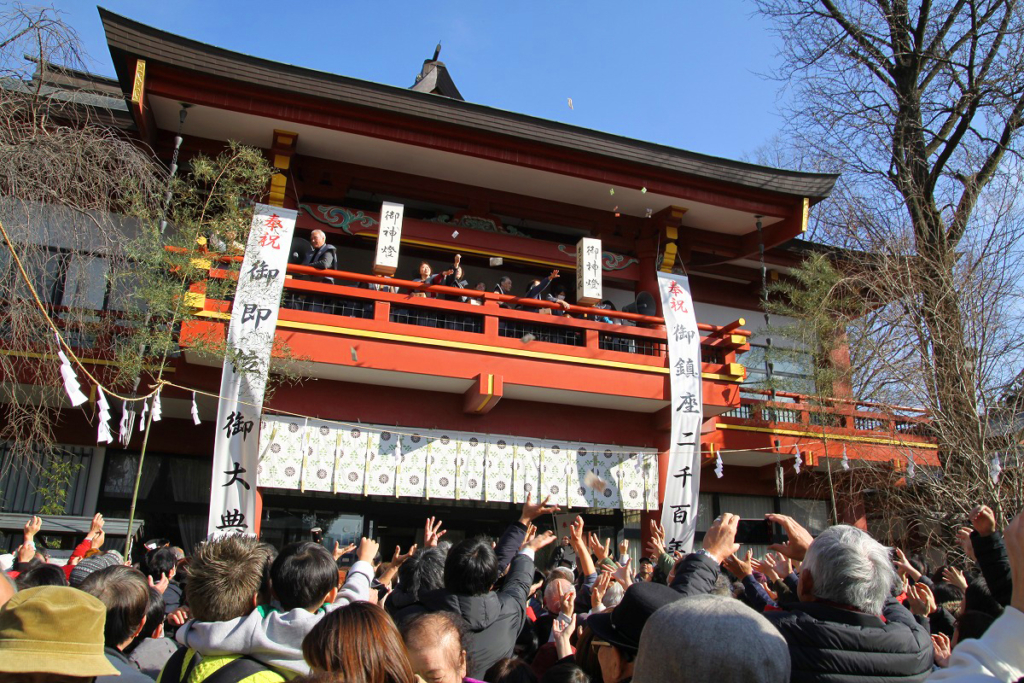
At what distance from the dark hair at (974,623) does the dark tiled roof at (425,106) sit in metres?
9.29

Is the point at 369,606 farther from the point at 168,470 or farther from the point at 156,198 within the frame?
the point at 168,470

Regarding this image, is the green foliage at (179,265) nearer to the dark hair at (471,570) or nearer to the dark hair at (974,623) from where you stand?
the dark hair at (471,570)

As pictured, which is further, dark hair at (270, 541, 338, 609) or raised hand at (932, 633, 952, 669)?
raised hand at (932, 633, 952, 669)

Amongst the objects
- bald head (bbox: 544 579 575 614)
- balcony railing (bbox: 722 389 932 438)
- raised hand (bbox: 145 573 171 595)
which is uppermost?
balcony railing (bbox: 722 389 932 438)

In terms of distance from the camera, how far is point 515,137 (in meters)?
11.1

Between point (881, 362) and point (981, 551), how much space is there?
9179 mm

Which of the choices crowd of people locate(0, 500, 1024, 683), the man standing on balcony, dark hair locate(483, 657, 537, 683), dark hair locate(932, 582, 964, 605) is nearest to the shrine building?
the man standing on balcony

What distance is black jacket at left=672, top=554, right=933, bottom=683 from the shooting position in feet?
6.72

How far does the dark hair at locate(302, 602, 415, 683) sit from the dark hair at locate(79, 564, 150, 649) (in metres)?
1.44

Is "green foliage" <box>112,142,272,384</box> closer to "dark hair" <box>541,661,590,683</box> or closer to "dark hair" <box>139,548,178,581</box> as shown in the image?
"dark hair" <box>139,548,178,581</box>

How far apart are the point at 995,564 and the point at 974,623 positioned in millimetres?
231

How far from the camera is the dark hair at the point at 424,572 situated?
3.63 m

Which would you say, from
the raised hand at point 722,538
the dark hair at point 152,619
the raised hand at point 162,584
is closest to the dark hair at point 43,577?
the dark hair at point 152,619

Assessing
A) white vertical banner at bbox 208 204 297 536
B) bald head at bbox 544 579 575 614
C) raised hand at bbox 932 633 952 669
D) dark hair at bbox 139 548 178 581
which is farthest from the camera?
white vertical banner at bbox 208 204 297 536
